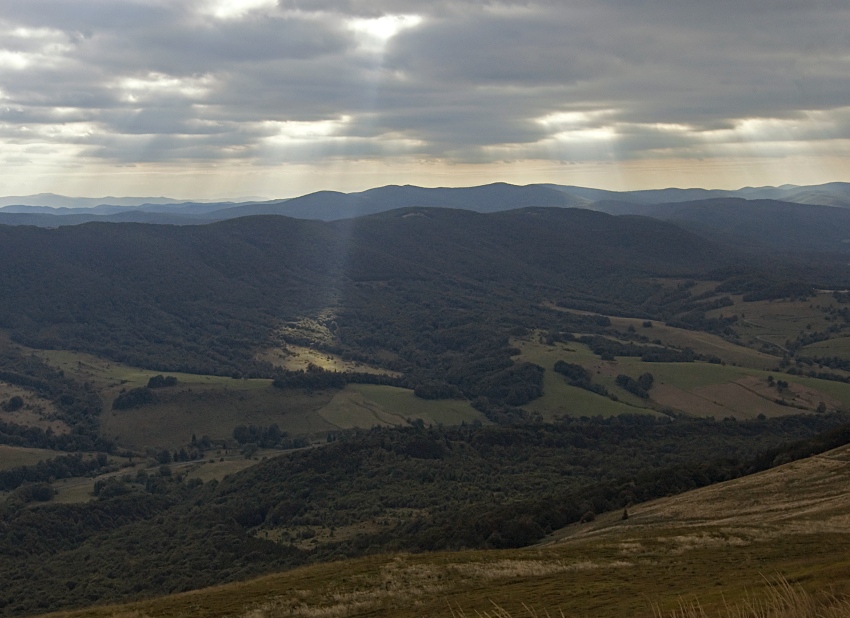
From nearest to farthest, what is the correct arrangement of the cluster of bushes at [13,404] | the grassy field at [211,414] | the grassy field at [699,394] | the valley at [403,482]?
the valley at [403,482] < the grassy field at [699,394] < the grassy field at [211,414] < the cluster of bushes at [13,404]

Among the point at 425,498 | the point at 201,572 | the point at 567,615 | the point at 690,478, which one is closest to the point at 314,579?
the point at 567,615

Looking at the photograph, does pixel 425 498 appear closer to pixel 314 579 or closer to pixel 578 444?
pixel 578 444

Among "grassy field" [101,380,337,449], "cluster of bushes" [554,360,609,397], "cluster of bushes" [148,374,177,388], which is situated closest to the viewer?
"grassy field" [101,380,337,449]

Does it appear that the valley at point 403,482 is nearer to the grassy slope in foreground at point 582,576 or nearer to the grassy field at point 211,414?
the grassy slope in foreground at point 582,576

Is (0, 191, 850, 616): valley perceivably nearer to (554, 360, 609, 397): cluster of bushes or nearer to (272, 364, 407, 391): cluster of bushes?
(272, 364, 407, 391): cluster of bushes

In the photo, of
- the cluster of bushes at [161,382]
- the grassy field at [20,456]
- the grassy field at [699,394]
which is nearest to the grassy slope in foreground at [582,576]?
the grassy field at [699,394]

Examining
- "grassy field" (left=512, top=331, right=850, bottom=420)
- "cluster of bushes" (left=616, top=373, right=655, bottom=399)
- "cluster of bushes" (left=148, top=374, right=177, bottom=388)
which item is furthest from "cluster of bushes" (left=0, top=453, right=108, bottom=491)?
"cluster of bushes" (left=616, top=373, right=655, bottom=399)

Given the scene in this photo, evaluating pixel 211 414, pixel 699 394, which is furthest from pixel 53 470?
pixel 699 394

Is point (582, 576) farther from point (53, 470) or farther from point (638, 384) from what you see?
point (638, 384)
